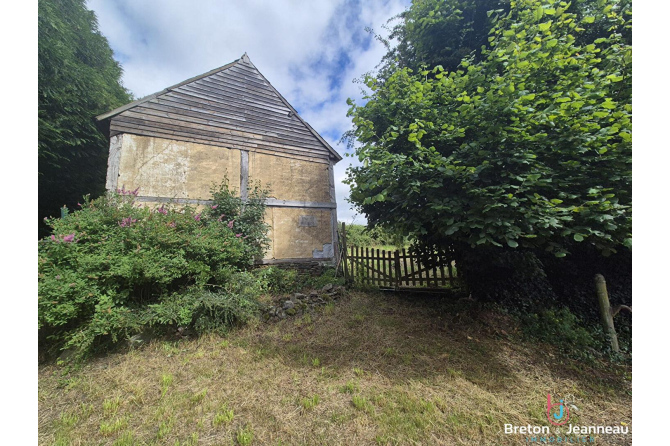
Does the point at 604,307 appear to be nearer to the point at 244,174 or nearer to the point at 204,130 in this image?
the point at 244,174

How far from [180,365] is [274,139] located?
6.81 metres

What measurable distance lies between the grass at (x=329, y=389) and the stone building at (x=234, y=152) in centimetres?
392

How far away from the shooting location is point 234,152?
753 cm

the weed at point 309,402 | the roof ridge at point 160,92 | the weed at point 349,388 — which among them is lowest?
the weed at point 349,388

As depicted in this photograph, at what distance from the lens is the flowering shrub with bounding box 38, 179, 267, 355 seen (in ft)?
11.2

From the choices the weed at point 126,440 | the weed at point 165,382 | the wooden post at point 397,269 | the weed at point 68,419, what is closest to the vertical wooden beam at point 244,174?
the wooden post at point 397,269

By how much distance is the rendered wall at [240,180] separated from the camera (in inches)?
251

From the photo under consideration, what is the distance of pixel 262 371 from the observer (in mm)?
3258

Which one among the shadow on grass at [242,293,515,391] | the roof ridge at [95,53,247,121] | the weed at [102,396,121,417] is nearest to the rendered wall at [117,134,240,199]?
the roof ridge at [95,53,247,121]

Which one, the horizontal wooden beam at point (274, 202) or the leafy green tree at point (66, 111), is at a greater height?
the leafy green tree at point (66, 111)

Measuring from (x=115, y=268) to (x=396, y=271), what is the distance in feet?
18.6

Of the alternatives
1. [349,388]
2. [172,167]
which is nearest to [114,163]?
[172,167]
